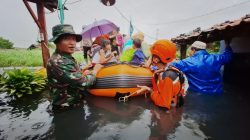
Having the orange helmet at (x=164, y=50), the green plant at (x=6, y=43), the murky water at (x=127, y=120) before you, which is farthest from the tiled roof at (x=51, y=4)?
the green plant at (x=6, y=43)

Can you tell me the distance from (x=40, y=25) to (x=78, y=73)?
715cm

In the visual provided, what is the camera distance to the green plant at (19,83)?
19.8 ft

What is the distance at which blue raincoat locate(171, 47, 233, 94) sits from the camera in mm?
5574

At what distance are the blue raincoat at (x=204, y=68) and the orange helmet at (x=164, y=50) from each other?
52.6 inches

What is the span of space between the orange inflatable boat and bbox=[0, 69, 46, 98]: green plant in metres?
2.19

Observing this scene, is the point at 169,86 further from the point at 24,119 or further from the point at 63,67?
the point at 24,119

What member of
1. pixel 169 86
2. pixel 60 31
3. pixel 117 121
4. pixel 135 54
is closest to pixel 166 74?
pixel 169 86

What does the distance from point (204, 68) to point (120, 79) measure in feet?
7.59

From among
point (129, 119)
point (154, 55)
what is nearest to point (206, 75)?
point (154, 55)

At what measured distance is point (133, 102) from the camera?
5.39m

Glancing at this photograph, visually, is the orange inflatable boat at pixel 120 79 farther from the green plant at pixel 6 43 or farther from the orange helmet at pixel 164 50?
the green plant at pixel 6 43

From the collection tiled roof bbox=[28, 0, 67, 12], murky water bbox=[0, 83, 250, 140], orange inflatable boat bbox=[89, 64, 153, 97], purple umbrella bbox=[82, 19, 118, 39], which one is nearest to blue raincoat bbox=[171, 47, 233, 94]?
murky water bbox=[0, 83, 250, 140]

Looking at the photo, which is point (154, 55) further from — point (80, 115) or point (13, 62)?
point (13, 62)

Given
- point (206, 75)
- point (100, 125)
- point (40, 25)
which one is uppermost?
point (40, 25)
